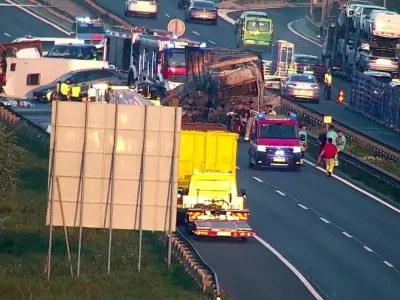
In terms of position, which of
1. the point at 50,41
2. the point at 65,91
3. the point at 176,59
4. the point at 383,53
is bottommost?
the point at 65,91

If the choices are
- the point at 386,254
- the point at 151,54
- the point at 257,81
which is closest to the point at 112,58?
the point at 151,54

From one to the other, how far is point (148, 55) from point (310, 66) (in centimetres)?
1400

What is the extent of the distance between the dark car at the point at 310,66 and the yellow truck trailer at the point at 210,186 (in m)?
30.8

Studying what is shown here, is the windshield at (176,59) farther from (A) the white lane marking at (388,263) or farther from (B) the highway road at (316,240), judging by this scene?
(A) the white lane marking at (388,263)

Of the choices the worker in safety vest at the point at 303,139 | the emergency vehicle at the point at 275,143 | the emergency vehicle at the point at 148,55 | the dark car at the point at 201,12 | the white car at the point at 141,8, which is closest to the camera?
the emergency vehicle at the point at 275,143

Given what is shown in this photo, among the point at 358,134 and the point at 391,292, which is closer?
the point at 391,292

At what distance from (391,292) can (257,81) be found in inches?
941

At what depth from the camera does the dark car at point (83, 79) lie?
56.7 meters

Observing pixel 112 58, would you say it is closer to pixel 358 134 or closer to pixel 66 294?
pixel 358 134

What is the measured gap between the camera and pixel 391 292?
94.9 ft

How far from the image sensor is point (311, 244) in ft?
110

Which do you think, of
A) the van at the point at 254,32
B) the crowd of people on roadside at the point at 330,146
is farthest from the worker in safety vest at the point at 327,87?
the van at the point at 254,32

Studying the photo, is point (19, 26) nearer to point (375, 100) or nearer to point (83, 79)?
point (83, 79)

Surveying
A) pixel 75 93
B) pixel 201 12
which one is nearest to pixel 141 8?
pixel 201 12
